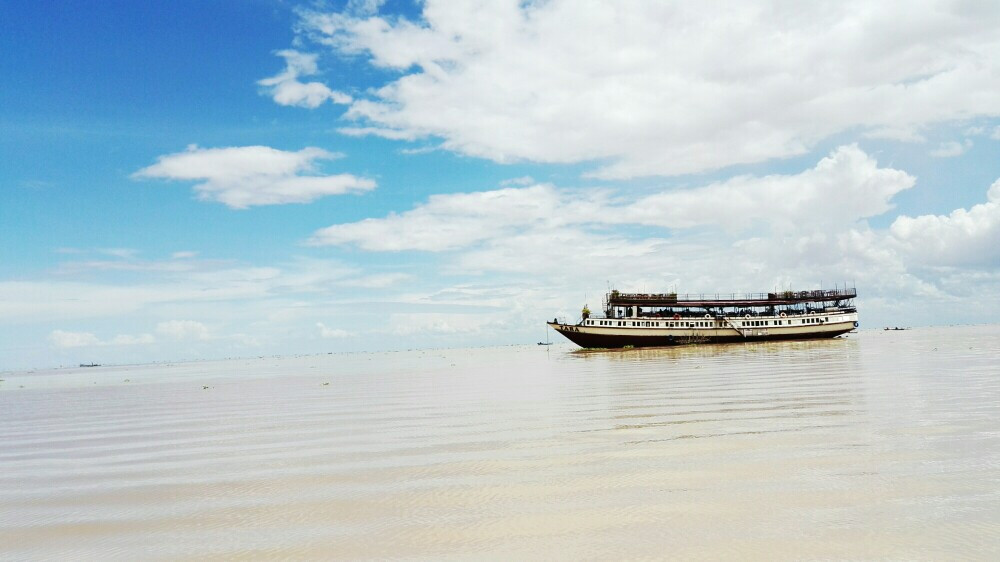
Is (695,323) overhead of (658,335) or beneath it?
overhead

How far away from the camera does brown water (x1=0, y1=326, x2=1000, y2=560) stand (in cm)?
692

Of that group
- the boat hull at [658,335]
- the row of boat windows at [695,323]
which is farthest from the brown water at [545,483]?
the row of boat windows at [695,323]

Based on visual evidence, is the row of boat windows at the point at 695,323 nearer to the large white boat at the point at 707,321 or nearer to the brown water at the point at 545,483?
the large white boat at the point at 707,321

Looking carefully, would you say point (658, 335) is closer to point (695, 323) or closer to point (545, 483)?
point (695, 323)

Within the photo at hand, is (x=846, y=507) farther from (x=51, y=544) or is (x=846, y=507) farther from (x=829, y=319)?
(x=829, y=319)

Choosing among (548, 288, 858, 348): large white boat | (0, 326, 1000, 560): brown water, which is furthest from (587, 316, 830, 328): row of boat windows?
(0, 326, 1000, 560): brown water

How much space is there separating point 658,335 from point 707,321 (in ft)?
24.5

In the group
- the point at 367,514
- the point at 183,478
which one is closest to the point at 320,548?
the point at 367,514

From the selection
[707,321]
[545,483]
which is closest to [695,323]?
[707,321]

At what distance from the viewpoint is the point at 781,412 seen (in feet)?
51.2

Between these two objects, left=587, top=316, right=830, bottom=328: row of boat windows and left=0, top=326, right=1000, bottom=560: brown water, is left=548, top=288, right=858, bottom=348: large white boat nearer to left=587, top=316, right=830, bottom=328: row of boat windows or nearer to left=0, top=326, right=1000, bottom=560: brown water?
left=587, top=316, right=830, bottom=328: row of boat windows

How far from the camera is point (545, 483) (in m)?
9.60

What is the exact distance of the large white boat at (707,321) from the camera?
79062mm

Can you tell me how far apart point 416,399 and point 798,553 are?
20.2m
